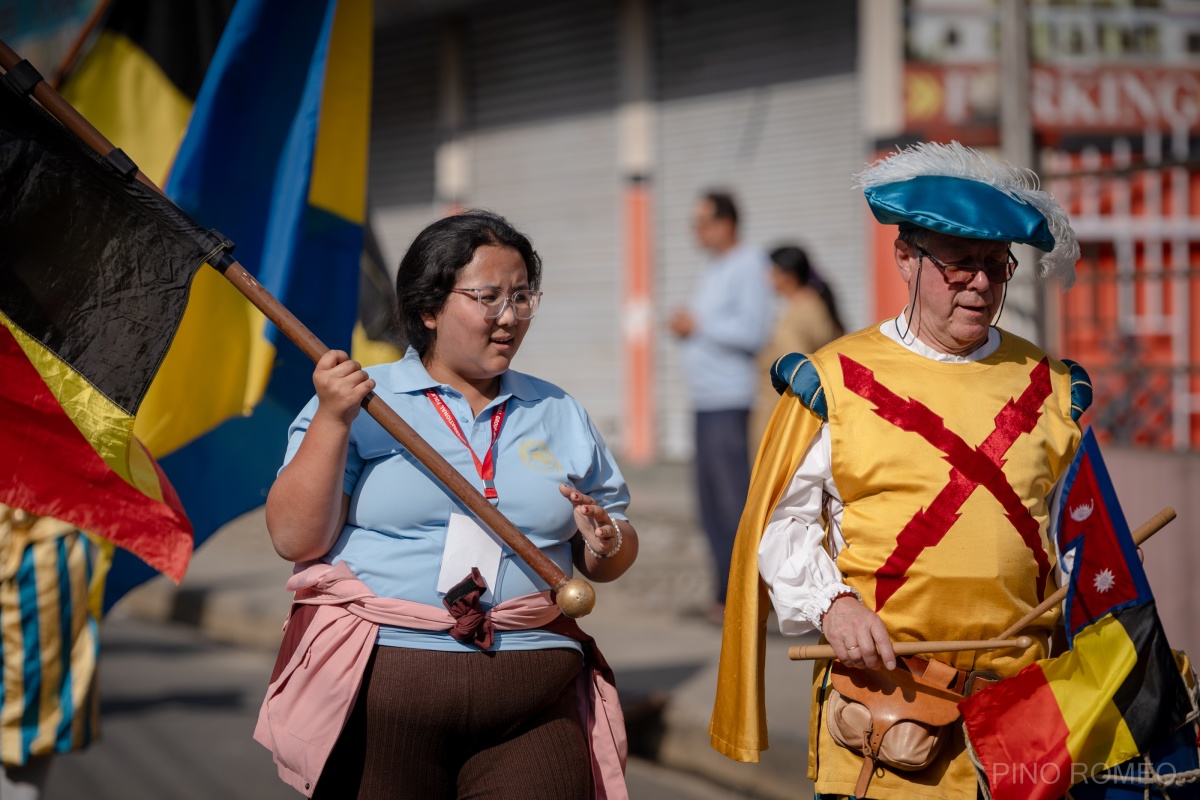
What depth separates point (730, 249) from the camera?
672 cm

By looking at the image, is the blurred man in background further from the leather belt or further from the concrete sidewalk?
the leather belt

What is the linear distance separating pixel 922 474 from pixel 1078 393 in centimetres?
43

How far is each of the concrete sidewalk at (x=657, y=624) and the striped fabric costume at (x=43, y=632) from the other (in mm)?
2350

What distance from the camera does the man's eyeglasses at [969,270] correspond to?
2.57 metres

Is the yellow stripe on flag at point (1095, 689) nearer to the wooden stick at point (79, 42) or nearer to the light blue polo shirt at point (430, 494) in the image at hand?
the light blue polo shirt at point (430, 494)

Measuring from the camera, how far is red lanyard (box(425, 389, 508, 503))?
2598 millimetres

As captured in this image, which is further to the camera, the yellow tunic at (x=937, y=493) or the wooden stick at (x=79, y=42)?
the wooden stick at (x=79, y=42)

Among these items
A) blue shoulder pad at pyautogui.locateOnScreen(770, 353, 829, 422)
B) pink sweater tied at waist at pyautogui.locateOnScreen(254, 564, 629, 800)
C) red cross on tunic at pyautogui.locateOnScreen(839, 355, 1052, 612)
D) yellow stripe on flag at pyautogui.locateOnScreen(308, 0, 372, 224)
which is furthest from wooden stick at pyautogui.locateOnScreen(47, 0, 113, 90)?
red cross on tunic at pyautogui.locateOnScreen(839, 355, 1052, 612)

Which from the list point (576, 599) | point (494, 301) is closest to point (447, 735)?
point (576, 599)

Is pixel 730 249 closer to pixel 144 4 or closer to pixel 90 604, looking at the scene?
pixel 144 4

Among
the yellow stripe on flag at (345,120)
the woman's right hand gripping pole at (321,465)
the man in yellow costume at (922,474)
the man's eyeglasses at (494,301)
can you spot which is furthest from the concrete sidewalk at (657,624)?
the woman's right hand gripping pole at (321,465)

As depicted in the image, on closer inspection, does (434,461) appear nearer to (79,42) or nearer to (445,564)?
(445,564)

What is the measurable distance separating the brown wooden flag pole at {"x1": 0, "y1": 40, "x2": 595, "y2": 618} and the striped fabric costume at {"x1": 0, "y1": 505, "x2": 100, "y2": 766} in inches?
59.8

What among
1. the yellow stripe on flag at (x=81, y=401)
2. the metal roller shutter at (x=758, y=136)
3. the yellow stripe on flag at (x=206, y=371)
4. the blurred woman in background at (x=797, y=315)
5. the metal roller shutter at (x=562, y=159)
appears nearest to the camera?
the yellow stripe on flag at (x=81, y=401)
